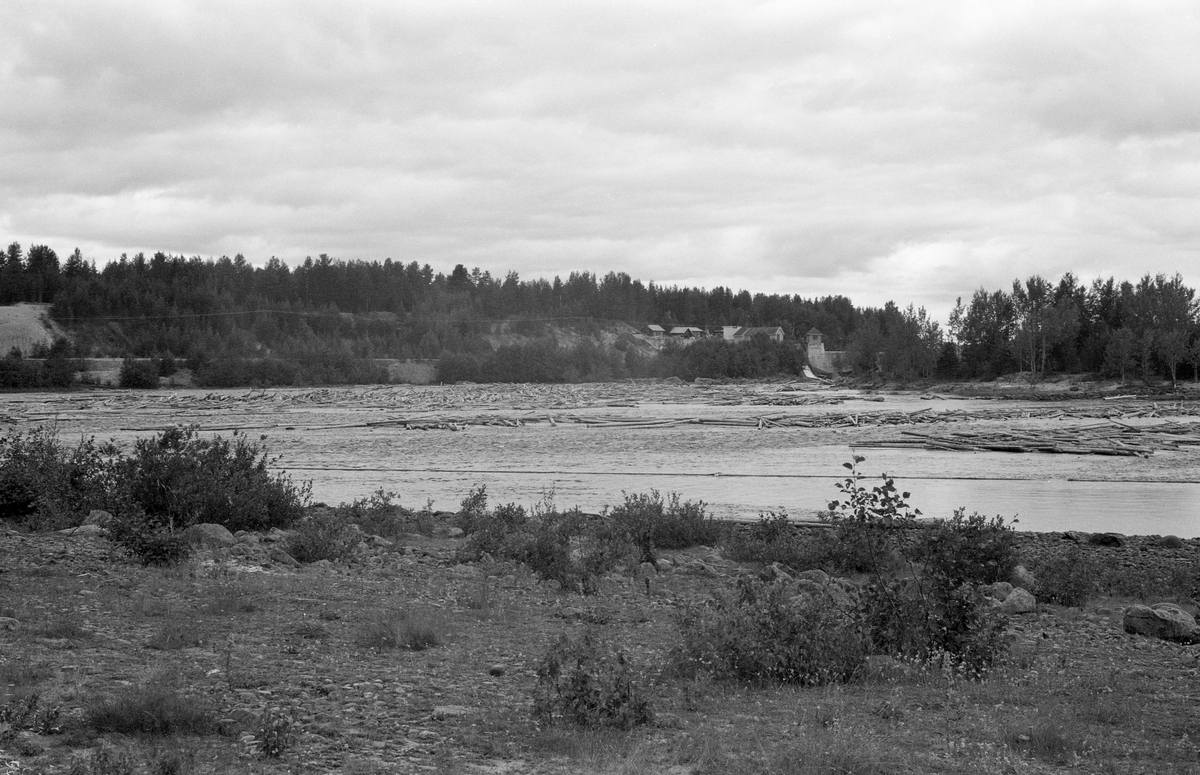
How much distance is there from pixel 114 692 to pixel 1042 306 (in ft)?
371

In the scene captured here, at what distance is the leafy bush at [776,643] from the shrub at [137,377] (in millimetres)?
102667

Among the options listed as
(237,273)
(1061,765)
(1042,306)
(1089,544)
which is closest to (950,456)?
(1089,544)

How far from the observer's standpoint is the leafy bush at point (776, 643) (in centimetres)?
797

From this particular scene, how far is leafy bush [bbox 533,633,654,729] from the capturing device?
6465 mm

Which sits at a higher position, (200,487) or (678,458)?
(200,487)

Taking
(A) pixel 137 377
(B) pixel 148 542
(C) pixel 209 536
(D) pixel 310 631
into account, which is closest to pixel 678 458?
(C) pixel 209 536

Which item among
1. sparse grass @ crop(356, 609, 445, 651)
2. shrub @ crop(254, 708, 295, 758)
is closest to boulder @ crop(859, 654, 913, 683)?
sparse grass @ crop(356, 609, 445, 651)

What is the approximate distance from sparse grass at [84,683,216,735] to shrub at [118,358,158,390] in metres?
103

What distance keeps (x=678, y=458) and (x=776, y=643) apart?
1054 inches

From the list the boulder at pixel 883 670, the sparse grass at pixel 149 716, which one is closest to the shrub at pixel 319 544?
the sparse grass at pixel 149 716

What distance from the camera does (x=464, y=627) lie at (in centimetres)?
967

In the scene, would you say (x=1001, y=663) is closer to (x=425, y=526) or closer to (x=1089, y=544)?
(x=1089, y=544)

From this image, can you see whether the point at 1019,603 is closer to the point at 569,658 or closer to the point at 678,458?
the point at 569,658

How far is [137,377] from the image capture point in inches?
3954
